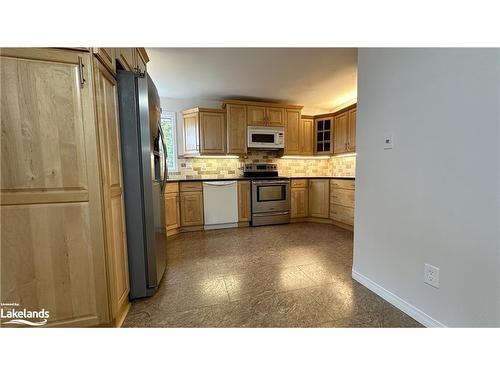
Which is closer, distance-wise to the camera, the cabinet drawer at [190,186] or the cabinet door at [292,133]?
the cabinet drawer at [190,186]

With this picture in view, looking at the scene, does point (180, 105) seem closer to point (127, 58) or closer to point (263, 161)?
point (263, 161)

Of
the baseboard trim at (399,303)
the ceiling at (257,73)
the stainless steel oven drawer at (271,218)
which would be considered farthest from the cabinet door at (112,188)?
the stainless steel oven drawer at (271,218)

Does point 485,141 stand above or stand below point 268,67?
below

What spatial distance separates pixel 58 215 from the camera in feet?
3.37

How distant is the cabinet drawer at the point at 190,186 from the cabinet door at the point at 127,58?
178cm

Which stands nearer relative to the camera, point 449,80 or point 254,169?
point 449,80

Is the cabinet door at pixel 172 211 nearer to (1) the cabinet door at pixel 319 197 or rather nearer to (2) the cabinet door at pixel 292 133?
(2) the cabinet door at pixel 292 133

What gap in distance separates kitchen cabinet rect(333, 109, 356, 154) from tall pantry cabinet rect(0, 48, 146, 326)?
3.47 m

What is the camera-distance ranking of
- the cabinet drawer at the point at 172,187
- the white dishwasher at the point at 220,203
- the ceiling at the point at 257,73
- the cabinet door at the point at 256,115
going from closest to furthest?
1. the ceiling at the point at 257,73
2. the cabinet drawer at the point at 172,187
3. the white dishwasher at the point at 220,203
4. the cabinet door at the point at 256,115

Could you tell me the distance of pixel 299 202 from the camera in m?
3.83

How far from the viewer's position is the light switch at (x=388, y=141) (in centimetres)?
140

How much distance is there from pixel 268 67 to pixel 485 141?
88.6 inches
